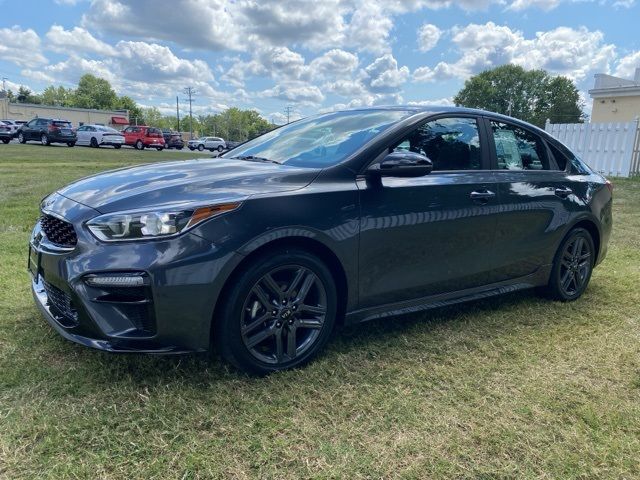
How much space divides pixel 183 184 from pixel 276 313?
0.87 metres

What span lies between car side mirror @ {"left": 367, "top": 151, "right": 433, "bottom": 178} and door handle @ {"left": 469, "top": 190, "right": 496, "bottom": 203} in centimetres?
63

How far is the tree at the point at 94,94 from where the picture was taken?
110 metres

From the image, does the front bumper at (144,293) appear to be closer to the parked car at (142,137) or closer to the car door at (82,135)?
the car door at (82,135)

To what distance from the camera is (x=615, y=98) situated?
31.9 meters

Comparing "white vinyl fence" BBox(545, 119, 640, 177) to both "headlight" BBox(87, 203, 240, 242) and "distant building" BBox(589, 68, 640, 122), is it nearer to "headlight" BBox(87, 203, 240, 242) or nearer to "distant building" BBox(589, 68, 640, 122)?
"headlight" BBox(87, 203, 240, 242)

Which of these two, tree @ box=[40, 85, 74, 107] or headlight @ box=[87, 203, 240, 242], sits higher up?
tree @ box=[40, 85, 74, 107]

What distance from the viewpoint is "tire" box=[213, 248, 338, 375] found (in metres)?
2.71

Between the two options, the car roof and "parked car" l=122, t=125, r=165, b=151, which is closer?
the car roof

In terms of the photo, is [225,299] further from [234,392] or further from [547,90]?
[547,90]

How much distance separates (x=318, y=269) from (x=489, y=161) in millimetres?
1718

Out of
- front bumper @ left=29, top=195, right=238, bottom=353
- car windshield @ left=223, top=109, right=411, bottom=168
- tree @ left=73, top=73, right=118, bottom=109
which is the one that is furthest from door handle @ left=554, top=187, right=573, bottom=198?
tree @ left=73, top=73, right=118, bottom=109

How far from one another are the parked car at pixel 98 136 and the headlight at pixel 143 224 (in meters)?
31.8

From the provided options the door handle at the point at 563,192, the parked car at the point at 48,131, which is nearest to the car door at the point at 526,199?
the door handle at the point at 563,192

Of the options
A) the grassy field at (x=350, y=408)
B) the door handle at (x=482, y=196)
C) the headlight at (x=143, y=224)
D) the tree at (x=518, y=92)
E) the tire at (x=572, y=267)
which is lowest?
the grassy field at (x=350, y=408)
